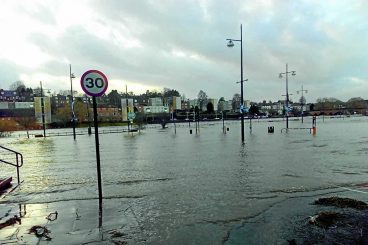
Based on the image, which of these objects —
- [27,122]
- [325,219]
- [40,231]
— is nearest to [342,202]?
[325,219]

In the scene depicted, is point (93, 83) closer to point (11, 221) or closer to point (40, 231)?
point (11, 221)

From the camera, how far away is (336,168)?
1359cm

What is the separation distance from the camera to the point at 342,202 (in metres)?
7.97

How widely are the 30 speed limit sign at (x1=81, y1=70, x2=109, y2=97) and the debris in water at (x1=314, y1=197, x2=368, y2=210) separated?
5828mm

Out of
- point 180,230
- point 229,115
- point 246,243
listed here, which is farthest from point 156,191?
point 229,115

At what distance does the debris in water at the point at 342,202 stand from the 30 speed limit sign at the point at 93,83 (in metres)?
5.83

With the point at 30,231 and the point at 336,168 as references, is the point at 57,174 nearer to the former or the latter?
the point at 30,231

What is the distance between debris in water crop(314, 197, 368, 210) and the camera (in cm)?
768

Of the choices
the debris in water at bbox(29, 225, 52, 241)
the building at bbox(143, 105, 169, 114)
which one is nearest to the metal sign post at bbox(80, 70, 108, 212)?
the debris in water at bbox(29, 225, 52, 241)

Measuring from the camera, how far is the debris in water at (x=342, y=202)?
302 inches

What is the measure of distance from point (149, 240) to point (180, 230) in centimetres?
71

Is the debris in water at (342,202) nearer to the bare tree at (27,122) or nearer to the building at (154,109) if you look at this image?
the bare tree at (27,122)

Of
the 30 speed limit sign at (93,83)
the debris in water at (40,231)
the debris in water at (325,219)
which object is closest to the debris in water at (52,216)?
the debris in water at (40,231)

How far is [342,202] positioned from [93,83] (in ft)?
21.2
